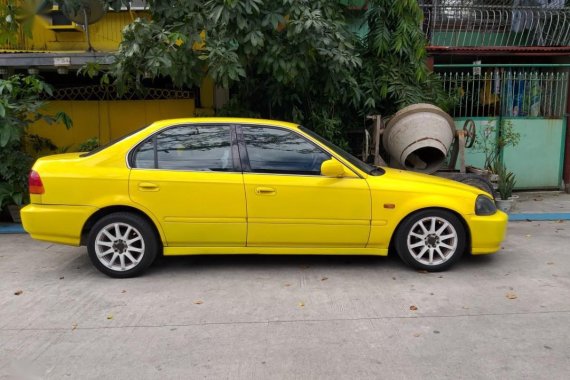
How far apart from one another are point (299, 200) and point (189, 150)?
3.91 ft

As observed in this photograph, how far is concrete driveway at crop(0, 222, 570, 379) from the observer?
11.1 feet

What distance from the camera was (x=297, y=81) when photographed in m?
7.01

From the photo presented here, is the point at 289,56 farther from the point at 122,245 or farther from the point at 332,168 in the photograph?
the point at 122,245

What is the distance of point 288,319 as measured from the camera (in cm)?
411

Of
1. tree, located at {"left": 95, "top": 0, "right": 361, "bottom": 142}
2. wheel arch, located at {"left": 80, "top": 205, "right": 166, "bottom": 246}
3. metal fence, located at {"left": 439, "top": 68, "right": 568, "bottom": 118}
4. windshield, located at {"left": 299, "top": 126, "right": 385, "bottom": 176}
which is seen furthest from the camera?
metal fence, located at {"left": 439, "top": 68, "right": 568, "bottom": 118}

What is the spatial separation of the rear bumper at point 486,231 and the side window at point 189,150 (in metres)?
2.44

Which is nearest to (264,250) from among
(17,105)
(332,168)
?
(332,168)

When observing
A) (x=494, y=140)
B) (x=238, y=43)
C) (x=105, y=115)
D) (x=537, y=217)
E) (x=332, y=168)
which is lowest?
(x=537, y=217)

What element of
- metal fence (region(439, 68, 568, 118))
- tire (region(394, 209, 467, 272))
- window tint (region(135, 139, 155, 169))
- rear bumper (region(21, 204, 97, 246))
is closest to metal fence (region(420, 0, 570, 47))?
metal fence (region(439, 68, 568, 118))

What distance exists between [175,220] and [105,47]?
5181mm

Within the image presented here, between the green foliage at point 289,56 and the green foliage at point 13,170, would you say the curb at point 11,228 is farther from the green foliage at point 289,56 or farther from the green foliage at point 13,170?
the green foliage at point 289,56

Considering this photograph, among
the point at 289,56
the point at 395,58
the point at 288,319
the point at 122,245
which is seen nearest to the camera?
the point at 288,319

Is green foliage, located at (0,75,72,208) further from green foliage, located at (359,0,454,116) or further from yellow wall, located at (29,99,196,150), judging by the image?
green foliage, located at (359,0,454,116)

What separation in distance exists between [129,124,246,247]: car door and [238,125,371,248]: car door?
5.5 inches
